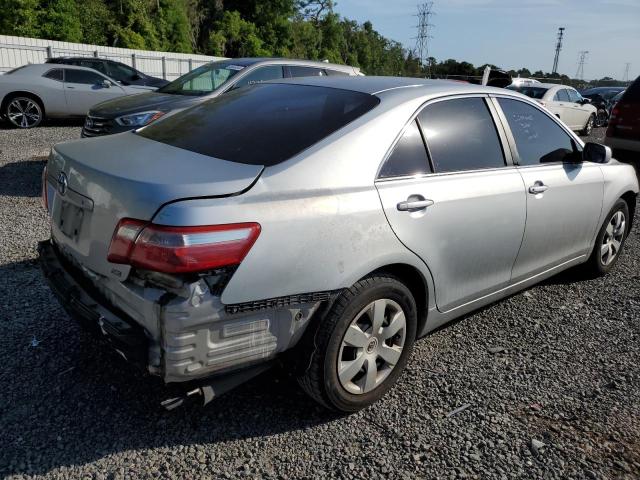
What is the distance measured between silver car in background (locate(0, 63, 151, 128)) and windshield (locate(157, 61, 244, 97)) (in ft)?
14.3

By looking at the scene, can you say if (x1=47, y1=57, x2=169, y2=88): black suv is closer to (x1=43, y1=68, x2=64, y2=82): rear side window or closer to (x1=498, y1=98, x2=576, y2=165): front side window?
(x1=43, y1=68, x2=64, y2=82): rear side window

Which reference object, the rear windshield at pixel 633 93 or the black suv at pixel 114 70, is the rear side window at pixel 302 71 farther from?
the black suv at pixel 114 70

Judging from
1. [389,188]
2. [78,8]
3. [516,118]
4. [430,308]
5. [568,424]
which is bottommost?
[568,424]

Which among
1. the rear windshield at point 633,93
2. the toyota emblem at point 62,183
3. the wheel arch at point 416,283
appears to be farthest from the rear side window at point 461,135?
the rear windshield at point 633,93

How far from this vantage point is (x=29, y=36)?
71.5 feet

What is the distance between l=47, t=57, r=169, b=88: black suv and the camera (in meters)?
14.5

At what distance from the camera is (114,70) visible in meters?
15.0

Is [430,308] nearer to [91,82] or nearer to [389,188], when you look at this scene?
[389,188]

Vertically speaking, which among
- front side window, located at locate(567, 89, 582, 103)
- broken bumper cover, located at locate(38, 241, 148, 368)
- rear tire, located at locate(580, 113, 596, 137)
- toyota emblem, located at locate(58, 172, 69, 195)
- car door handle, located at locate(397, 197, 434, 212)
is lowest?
rear tire, located at locate(580, 113, 596, 137)

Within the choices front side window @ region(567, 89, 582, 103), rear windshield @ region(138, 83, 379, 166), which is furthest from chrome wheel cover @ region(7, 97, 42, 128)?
front side window @ region(567, 89, 582, 103)

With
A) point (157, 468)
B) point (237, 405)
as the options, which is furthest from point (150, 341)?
point (237, 405)

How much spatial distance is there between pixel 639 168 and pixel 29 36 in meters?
22.4

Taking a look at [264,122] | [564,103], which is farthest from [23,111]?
[564,103]

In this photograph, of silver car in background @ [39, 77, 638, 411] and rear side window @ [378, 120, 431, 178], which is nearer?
silver car in background @ [39, 77, 638, 411]
